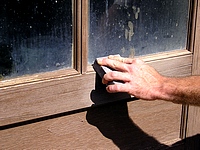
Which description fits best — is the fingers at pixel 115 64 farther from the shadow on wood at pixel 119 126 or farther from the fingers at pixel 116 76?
the shadow on wood at pixel 119 126

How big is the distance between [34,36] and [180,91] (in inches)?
17.3

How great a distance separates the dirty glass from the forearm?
0.29 m

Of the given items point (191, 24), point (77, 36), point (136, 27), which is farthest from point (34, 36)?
point (191, 24)

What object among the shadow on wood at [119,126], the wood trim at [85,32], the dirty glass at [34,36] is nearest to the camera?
the dirty glass at [34,36]

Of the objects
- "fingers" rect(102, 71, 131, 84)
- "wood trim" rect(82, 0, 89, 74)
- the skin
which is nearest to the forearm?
the skin

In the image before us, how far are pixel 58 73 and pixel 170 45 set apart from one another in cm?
44

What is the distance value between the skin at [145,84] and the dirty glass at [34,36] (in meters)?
0.13

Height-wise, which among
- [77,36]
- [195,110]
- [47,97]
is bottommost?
[195,110]

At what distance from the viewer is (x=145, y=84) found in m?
1.22

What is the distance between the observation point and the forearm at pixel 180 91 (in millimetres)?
1236

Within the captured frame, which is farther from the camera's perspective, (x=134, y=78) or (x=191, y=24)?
(x=191, y=24)

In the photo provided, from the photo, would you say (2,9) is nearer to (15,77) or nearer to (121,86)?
(15,77)

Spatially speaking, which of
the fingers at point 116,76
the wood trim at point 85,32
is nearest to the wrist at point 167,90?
the fingers at point 116,76

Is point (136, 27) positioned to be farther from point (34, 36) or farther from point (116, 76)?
point (34, 36)
